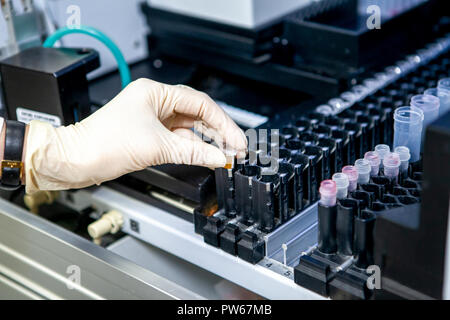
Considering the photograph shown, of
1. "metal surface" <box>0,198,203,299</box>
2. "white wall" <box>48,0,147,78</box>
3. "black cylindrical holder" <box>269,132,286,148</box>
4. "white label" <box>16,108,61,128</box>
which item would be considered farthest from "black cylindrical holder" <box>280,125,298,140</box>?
"white wall" <box>48,0,147,78</box>

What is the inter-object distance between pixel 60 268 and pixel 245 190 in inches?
18.4

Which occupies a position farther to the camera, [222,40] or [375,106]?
[222,40]

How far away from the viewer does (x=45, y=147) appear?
43.6 inches

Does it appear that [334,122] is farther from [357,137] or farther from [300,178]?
[300,178]

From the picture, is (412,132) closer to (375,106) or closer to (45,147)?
(375,106)

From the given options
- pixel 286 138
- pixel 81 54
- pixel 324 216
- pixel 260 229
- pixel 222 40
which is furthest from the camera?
pixel 222 40

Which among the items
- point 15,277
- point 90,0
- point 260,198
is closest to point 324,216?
point 260,198

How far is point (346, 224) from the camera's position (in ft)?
3.23

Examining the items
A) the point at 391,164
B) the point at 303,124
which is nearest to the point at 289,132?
the point at 303,124

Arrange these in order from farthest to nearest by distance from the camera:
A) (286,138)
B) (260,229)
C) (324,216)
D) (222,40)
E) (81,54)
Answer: (222,40), (81,54), (286,138), (260,229), (324,216)

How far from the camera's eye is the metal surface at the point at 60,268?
1.11m

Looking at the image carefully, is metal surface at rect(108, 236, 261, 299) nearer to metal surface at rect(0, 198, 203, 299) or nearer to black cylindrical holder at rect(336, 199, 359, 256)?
metal surface at rect(0, 198, 203, 299)
